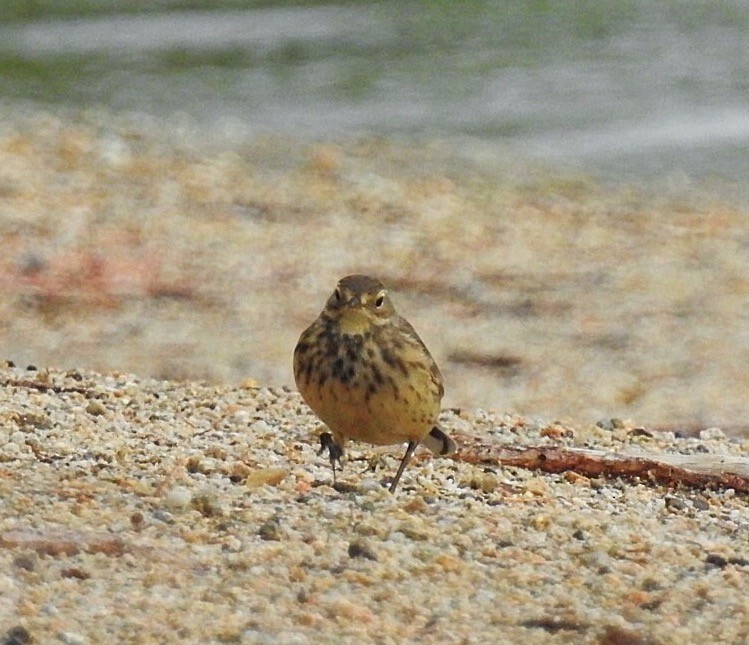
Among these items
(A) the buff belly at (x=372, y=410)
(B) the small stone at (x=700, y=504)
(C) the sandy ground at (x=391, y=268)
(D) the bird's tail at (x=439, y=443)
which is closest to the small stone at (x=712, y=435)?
(C) the sandy ground at (x=391, y=268)

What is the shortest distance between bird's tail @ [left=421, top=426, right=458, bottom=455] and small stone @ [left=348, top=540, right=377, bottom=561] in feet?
4.46

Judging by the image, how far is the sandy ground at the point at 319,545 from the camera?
15.4 feet

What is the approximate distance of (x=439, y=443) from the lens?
658 cm

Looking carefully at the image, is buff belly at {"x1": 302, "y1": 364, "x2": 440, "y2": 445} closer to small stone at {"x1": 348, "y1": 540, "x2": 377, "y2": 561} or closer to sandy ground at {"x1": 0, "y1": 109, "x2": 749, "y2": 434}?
small stone at {"x1": 348, "y1": 540, "x2": 377, "y2": 561}

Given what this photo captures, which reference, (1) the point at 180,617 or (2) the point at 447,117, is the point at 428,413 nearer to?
(1) the point at 180,617

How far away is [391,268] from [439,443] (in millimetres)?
4902

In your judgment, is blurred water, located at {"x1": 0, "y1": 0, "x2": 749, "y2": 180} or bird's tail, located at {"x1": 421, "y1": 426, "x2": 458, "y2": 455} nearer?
bird's tail, located at {"x1": 421, "y1": 426, "x2": 458, "y2": 455}

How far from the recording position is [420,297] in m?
11.0

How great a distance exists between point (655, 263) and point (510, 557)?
6.91 meters

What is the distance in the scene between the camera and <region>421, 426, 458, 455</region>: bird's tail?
6555mm

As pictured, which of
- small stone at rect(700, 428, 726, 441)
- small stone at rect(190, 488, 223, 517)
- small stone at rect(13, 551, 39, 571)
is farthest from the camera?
small stone at rect(700, 428, 726, 441)

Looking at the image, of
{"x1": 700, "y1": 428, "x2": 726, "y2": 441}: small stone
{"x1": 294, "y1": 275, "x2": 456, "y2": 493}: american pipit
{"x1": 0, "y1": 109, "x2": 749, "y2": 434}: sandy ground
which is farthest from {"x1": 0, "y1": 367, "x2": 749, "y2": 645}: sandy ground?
{"x1": 0, "y1": 109, "x2": 749, "y2": 434}: sandy ground

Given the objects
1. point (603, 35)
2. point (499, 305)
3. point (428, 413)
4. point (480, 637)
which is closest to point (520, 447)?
point (428, 413)

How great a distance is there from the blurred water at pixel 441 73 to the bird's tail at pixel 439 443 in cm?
886
